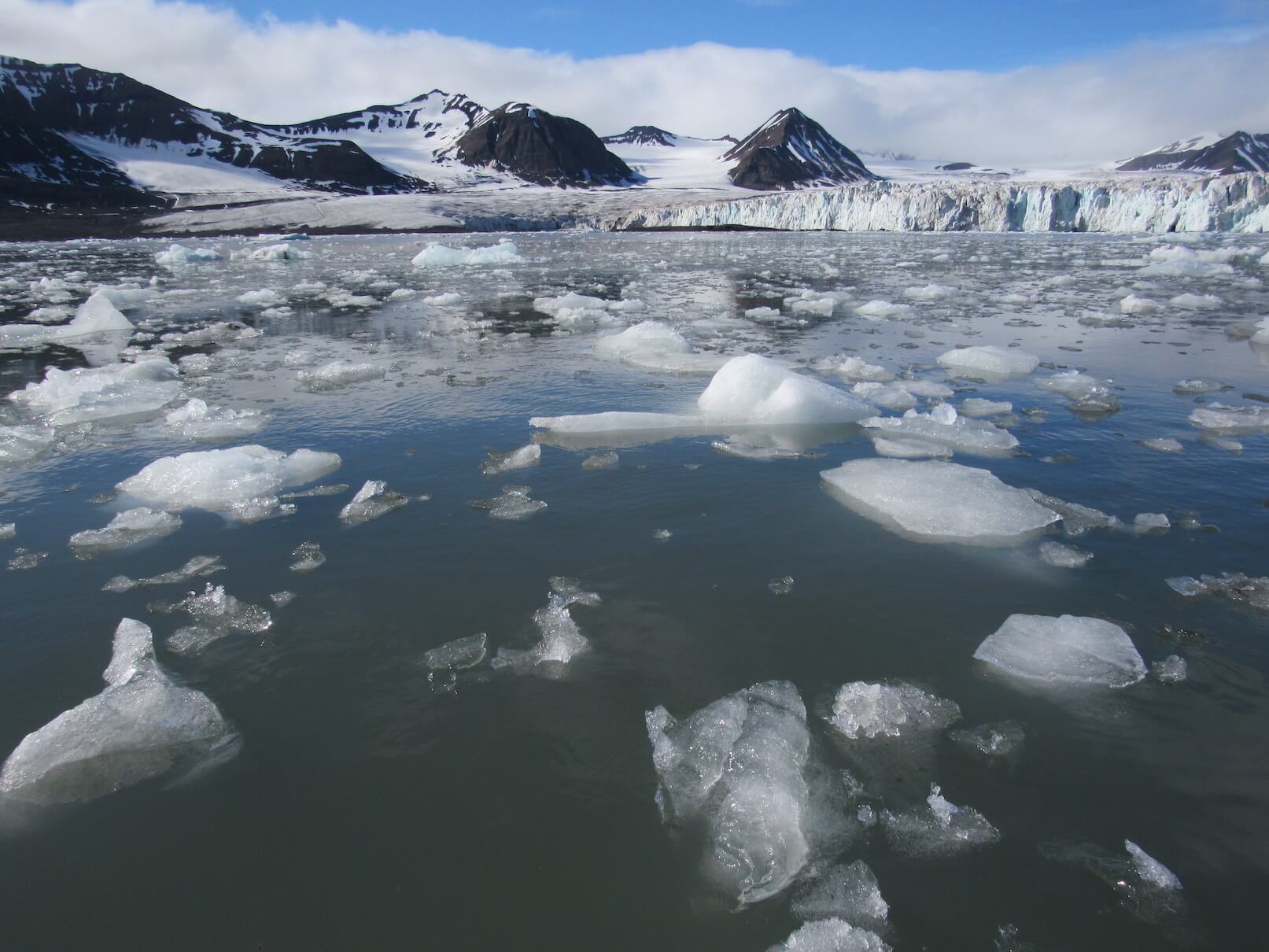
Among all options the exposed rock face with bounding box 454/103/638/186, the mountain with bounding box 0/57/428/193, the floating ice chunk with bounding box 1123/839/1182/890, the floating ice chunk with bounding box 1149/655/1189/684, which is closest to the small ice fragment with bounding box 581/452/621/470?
the floating ice chunk with bounding box 1149/655/1189/684

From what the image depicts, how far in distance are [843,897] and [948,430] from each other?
14.4 feet

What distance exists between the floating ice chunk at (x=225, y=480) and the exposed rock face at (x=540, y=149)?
122 meters

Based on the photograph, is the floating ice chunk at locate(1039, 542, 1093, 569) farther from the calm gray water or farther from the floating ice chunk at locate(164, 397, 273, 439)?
the floating ice chunk at locate(164, 397, 273, 439)

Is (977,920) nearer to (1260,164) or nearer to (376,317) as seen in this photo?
(376,317)

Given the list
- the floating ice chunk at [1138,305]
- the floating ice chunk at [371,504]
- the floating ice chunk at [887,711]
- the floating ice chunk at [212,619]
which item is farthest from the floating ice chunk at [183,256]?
the floating ice chunk at [887,711]

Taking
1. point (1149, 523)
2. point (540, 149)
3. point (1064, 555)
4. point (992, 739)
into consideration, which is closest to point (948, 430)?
point (1149, 523)

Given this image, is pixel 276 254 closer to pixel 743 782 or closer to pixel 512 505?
pixel 512 505

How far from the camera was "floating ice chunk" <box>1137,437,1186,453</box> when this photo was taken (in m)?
5.27

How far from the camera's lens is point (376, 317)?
13.7 metres

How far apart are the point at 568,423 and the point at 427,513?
6.36ft

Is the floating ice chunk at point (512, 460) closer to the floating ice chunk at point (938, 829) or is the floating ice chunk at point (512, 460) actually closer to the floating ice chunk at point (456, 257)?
the floating ice chunk at point (938, 829)

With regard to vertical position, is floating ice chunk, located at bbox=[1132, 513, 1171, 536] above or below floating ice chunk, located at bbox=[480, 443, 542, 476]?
above

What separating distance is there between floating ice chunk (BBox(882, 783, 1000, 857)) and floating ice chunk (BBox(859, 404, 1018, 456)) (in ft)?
12.1

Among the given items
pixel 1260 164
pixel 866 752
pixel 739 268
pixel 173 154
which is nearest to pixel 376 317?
pixel 866 752
